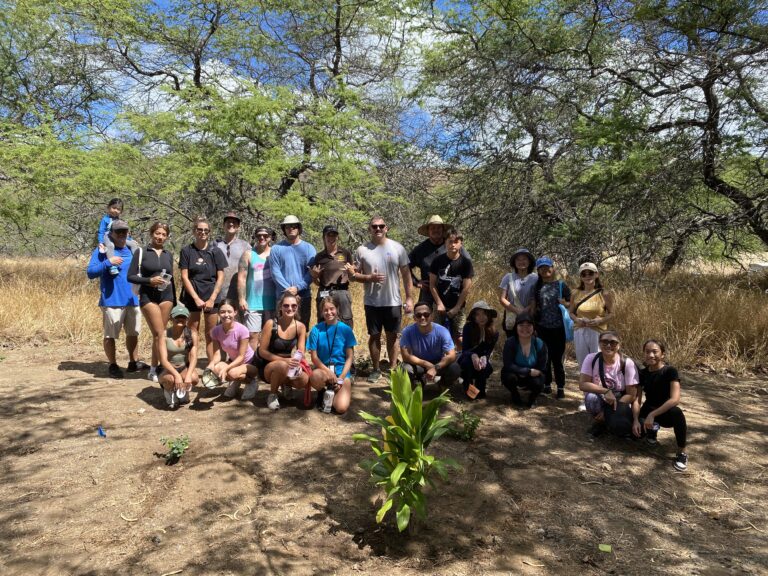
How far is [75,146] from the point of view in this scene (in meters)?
9.93

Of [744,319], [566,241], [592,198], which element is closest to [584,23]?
[592,198]

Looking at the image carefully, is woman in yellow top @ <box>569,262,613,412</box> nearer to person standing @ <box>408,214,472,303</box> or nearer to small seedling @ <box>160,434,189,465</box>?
person standing @ <box>408,214,472,303</box>

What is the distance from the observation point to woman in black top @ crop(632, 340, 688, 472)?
385 cm

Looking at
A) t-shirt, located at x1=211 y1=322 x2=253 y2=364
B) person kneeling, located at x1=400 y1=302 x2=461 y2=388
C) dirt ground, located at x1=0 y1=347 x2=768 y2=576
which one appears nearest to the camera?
dirt ground, located at x1=0 y1=347 x2=768 y2=576

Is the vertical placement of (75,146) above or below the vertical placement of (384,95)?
below

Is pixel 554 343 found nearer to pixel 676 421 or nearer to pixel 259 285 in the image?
pixel 676 421

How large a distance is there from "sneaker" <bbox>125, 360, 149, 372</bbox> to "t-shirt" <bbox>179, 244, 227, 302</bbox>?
1.34m

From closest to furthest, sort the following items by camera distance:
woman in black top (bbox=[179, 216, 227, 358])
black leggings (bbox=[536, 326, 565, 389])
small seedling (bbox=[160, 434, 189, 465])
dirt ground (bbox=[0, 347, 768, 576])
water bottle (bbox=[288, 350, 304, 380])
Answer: dirt ground (bbox=[0, 347, 768, 576]) → small seedling (bbox=[160, 434, 189, 465]) → water bottle (bbox=[288, 350, 304, 380]) → black leggings (bbox=[536, 326, 565, 389]) → woman in black top (bbox=[179, 216, 227, 358])

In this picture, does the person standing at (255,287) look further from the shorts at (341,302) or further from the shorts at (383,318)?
the shorts at (383,318)

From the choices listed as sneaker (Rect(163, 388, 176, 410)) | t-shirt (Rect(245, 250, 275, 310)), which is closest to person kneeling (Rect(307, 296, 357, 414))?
t-shirt (Rect(245, 250, 275, 310))

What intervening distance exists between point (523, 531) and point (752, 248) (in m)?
8.50

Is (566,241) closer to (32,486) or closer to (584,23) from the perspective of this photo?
(584,23)

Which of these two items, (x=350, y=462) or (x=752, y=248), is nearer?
(x=350, y=462)

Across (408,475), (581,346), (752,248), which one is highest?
(752,248)
